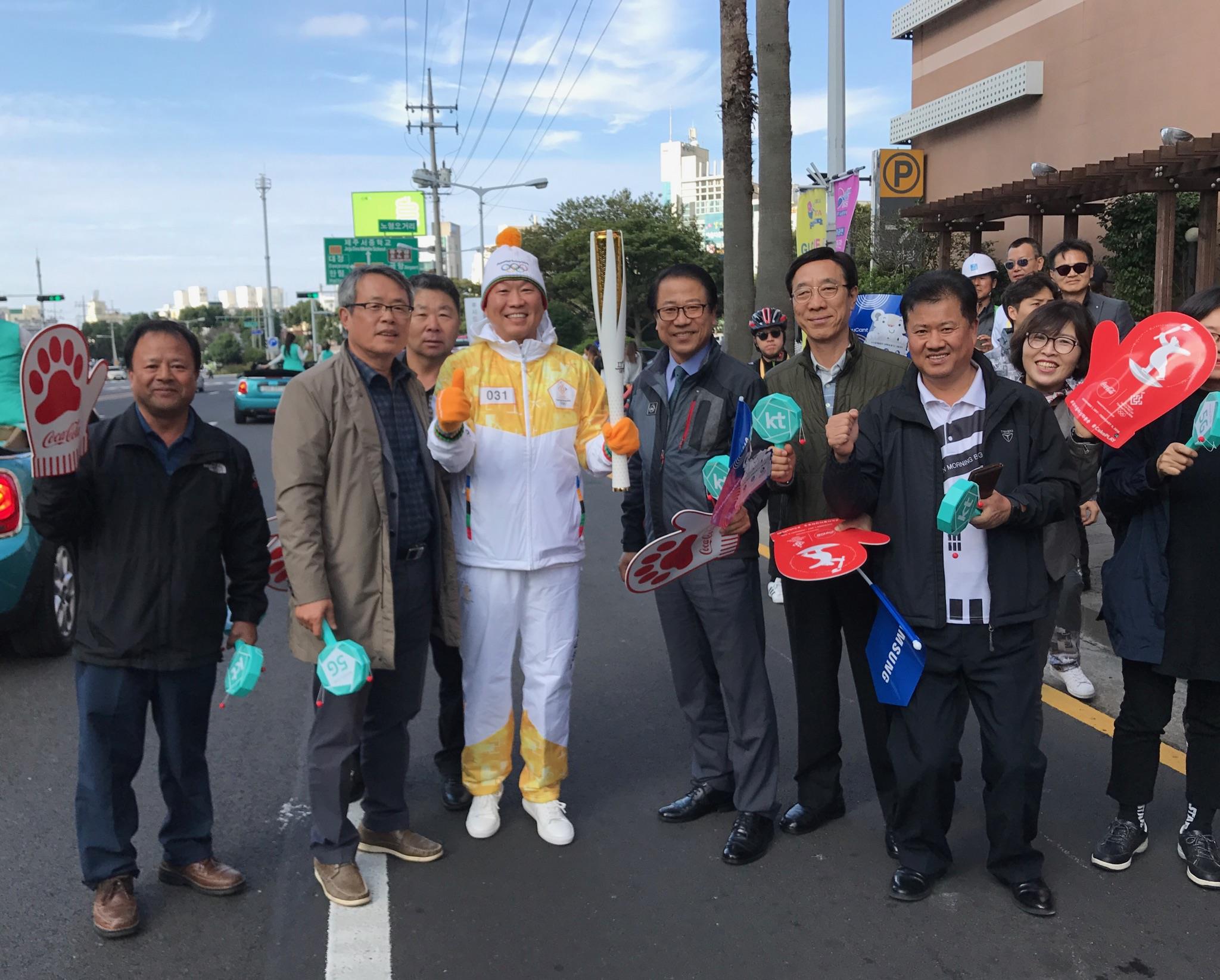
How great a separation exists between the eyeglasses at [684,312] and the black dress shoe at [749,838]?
65.6 inches

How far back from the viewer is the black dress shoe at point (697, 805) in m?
3.76

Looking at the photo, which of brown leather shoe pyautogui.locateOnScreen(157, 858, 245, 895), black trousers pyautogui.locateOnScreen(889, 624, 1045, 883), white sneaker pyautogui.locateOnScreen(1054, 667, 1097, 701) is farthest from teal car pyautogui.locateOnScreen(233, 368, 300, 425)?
black trousers pyautogui.locateOnScreen(889, 624, 1045, 883)

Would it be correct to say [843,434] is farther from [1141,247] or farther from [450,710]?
[1141,247]

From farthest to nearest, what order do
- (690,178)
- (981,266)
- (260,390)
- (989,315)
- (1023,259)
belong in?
1. (690,178)
2. (260,390)
3. (989,315)
4. (1023,259)
5. (981,266)

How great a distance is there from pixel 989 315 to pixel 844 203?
510 cm

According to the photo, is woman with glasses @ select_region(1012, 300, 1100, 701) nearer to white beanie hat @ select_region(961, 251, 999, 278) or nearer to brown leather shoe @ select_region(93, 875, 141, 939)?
white beanie hat @ select_region(961, 251, 999, 278)

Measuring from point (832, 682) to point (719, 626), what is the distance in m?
0.47

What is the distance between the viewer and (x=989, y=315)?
6469 millimetres

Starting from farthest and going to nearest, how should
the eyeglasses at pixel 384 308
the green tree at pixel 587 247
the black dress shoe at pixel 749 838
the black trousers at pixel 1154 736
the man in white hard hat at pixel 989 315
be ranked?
the green tree at pixel 587 247 → the man in white hard hat at pixel 989 315 → the black dress shoe at pixel 749 838 → the eyeglasses at pixel 384 308 → the black trousers at pixel 1154 736

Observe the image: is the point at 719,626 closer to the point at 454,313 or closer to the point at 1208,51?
the point at 454,313

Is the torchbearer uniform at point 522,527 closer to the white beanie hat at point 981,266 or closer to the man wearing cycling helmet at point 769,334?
the white beanie hat at point 981,266

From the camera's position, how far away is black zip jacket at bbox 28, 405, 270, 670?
121 inches

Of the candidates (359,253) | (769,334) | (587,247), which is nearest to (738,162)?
(769,334)

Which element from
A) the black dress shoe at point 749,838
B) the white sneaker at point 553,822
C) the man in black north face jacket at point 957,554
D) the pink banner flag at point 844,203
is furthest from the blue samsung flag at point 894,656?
the pink banner flag at point 844,203
